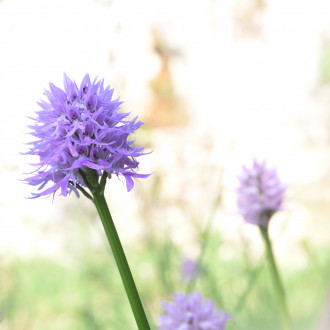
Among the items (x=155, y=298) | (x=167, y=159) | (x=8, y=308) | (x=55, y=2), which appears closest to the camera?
(x=8, y=308)

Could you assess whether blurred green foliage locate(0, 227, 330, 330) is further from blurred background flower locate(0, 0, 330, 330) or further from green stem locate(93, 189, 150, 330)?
green stem locate(93, 189, 150, 330)

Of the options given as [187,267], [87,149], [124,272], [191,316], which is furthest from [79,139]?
[187,267]

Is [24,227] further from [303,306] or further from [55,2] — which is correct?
[303,306]

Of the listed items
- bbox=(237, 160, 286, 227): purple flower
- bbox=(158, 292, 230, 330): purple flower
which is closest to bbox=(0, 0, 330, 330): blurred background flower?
bbox=(237, 160, 286, 227): purple flower

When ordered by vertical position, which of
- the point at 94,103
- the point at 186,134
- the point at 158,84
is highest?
the point at 158,84

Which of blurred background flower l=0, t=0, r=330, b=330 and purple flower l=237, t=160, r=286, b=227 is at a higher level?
blurred background flower l=0, t=0, r=330, b=330

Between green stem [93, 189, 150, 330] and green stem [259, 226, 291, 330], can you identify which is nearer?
green stem [93, 189, 150, 330]

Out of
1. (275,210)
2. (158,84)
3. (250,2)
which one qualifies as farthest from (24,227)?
(275,210)
